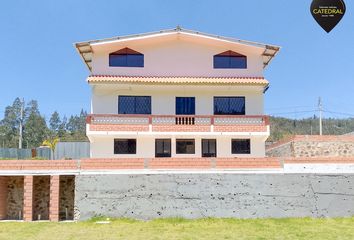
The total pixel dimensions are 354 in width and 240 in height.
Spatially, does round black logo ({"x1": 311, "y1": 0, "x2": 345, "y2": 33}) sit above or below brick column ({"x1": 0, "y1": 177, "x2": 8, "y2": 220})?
above

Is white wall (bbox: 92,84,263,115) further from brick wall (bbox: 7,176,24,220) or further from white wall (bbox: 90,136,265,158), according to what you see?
brick wall (bbox: 7,176,24,220)

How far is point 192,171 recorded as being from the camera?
20.1m

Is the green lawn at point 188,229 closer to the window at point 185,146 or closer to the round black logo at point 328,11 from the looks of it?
the window at point 185,146

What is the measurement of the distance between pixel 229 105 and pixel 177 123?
156 inches

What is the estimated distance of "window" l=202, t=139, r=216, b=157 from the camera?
25766 mm

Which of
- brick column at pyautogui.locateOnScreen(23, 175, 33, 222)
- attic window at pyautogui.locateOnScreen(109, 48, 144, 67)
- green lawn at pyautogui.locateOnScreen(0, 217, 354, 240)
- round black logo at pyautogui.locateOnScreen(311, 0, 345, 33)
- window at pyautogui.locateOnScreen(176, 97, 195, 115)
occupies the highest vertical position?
attic window at pyautogui.locateOnScreen(109, 48, 144, 67)

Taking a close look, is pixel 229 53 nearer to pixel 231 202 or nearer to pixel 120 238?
pixel 231 202

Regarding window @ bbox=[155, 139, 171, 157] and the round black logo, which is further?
window @ bbox=[155, 139, 171, 157]

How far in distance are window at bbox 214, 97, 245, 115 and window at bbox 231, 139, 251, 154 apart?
186 cm

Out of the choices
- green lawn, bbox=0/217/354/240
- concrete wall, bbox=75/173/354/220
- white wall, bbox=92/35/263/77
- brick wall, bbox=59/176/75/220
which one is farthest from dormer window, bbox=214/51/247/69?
brick wall, bbox=59/176/75/220

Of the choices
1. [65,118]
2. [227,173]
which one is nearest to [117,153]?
[227,173]

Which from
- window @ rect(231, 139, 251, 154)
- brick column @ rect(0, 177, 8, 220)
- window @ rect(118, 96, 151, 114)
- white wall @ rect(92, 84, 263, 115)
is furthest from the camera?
window @ rect(118, 96, 151, 114)

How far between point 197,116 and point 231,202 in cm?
661

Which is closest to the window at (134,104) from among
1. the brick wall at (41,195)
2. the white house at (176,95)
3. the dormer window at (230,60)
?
the white house at (176,95)
